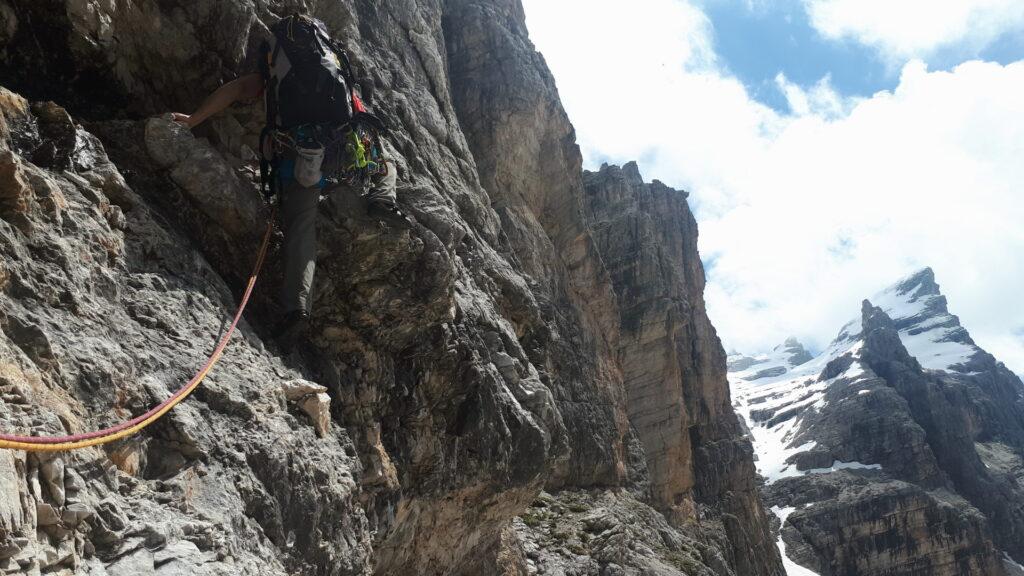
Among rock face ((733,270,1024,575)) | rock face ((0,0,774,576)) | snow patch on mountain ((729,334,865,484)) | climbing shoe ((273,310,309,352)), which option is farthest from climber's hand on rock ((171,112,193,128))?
snow patch on mountain ((729,334,865,484))

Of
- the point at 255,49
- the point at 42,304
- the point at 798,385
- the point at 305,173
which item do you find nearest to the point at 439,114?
the point at 255,49

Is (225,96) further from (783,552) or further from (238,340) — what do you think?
(783,552)

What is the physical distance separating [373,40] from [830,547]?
369ft

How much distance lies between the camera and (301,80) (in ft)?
29.5

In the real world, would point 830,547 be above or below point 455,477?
below

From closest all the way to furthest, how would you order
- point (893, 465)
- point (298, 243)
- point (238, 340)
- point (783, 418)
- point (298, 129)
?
point (238, 340)
point (298, 243)
point (298, 129)
point (893, 465)
point (783, 418)

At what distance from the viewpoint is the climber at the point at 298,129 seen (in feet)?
28.3

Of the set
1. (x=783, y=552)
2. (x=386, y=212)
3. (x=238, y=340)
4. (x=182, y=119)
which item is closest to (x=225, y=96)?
(x=182, y=119)

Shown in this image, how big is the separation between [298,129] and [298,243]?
4.76 feet

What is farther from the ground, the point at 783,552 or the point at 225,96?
the point at 225,96

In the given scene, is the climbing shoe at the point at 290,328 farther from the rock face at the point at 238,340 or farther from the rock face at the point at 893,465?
the rock face at the point at 893,465

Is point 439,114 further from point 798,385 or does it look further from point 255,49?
point 798,385

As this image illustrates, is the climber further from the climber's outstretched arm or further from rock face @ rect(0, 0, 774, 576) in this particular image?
rock face @ rect(0, 0, 774, 576)

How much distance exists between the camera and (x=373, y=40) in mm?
15016
